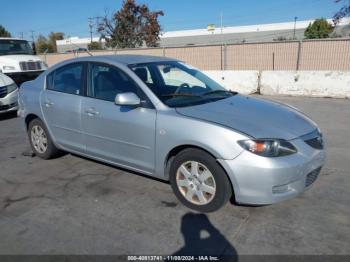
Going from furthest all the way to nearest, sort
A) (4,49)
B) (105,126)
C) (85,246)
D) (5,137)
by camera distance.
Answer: (4,49) → (5,137) → (105,126) → (85,246)

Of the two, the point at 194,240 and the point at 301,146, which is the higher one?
the point at 301,146

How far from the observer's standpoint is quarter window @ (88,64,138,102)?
4191 millimetres

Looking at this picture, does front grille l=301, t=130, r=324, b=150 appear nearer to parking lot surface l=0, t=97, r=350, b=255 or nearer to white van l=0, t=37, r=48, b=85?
parking lot surface l=0, t=97, r=350, b=255

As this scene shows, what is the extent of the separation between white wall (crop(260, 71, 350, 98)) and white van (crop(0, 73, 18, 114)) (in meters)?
8.32

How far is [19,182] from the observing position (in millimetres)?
4648

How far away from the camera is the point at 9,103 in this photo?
8.97 m

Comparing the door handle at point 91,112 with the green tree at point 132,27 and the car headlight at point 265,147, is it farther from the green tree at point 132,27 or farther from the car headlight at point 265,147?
the green tree at point 132,27

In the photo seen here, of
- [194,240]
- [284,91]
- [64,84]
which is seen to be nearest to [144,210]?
[194,240]

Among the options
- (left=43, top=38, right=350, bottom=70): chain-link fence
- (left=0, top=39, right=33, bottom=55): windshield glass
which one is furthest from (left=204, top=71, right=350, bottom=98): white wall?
(left=0, top=39, right=33, bottom=55): windshield glass

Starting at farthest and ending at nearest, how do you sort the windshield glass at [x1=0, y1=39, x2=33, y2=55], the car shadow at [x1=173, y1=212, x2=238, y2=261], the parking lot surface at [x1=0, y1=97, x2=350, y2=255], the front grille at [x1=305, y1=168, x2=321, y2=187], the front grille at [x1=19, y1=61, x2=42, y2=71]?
1. the windshield glass at [x1=0, y1=39, x2=33, y2=55]
2. the front grille at [x1=19, y1=61, x2=42, y2=71]
3. the front grille at [x1=305, y1=168, x2=321, y2=187]
4. the parking lot surface at [x1=0, y1=97, x2=350, y2=255]
5. the car shadow at [x1=173, y1=212, x2=238, y2=261]

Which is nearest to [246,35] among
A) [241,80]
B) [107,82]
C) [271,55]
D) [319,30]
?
[319,30]

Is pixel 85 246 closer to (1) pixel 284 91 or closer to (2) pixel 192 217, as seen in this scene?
(2) pixel 192 217

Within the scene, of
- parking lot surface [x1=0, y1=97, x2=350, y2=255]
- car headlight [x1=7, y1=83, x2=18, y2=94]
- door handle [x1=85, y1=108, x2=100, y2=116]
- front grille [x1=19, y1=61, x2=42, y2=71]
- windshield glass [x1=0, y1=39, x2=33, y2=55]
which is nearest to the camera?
parking lot surface [x1=0, y1=97, x2=350, y2=255]

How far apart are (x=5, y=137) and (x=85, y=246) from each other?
4966mm
